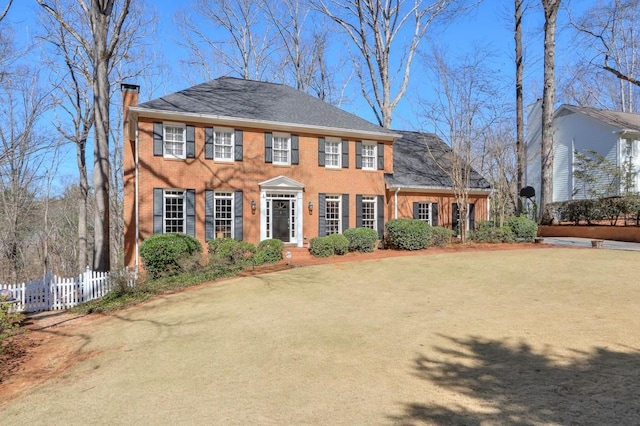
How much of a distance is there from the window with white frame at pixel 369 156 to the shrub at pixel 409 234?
3918mm

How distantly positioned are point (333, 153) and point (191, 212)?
6601mm

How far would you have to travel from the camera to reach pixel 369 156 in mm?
18000

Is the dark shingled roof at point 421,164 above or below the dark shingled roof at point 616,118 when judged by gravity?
below

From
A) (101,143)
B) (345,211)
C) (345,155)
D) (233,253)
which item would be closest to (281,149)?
(345,155)

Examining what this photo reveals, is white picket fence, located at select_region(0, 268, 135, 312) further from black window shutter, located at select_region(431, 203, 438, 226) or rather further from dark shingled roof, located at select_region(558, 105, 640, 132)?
dark shingled roof, located at select_region(558, 105, 640, 132)

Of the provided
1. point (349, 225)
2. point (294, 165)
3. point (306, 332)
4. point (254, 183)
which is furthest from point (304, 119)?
point (306, 332)

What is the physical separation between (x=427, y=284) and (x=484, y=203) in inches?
470

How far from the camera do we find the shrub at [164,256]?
1196 cm

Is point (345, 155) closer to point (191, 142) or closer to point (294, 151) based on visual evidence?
point (294, 151)

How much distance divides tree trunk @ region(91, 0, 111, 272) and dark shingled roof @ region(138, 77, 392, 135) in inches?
61.7

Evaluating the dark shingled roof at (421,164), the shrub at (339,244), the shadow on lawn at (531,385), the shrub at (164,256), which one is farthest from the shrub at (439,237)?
the shadow on lawn at (531,385)

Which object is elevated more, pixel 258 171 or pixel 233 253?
pixel 258 171

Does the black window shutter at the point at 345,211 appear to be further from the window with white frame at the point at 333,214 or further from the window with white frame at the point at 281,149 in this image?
the window with white frame at the point at 281,149

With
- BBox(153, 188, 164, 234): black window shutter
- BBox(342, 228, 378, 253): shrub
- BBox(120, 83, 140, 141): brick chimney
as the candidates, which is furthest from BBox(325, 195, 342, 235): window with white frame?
BBox(120, 83, 140, 141): brick chimney
